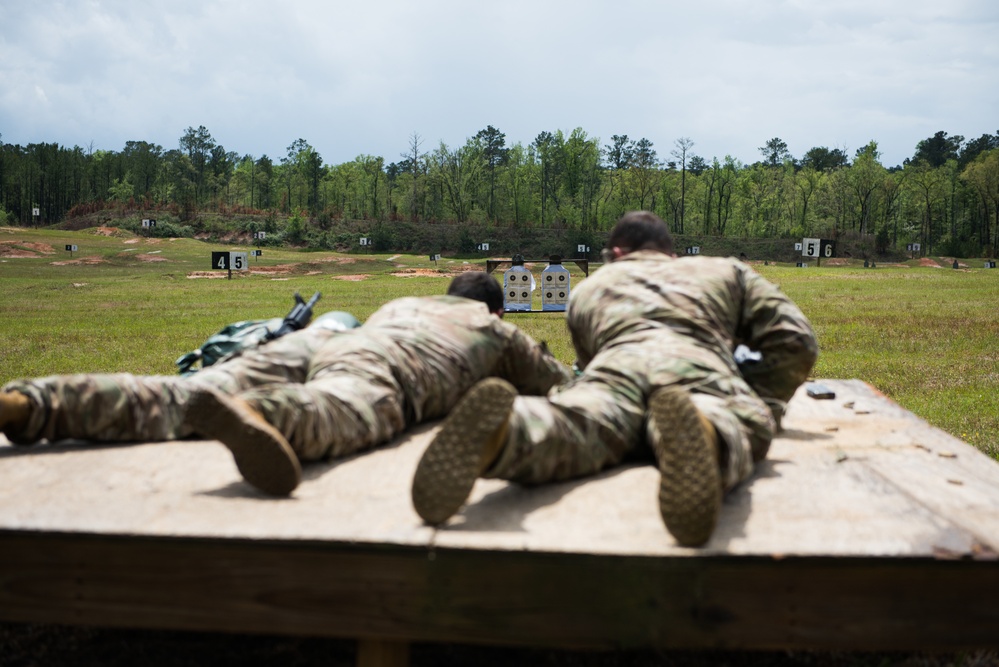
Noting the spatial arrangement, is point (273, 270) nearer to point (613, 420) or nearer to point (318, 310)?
point (318, 310)

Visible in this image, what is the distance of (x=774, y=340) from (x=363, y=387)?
6.25 feet

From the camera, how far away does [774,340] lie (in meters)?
4.32

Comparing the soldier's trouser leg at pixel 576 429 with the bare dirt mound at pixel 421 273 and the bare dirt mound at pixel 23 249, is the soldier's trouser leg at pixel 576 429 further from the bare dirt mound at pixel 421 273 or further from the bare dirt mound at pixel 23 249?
the bare dirt mound at pixel 23 249

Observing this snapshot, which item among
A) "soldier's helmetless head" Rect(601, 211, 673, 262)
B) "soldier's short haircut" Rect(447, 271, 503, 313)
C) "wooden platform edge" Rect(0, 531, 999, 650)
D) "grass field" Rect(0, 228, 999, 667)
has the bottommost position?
"grass field" Rect(0, 228, 999, 667)

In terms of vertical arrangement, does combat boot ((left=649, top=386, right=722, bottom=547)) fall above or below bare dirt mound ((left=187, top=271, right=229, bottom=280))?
above

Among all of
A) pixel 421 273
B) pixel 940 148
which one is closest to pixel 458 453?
pixel 421 273

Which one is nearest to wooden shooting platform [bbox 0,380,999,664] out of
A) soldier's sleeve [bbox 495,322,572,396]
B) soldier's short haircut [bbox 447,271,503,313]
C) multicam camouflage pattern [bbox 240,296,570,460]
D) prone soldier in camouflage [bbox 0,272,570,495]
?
prone soldier in camouflage [bbox 0,272,570,495]

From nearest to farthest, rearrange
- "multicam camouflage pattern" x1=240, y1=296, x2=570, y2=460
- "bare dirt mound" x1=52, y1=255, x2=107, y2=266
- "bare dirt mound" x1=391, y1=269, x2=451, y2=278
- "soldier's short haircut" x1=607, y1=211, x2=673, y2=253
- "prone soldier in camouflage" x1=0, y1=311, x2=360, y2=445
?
1. "multicam camouflage pattern" x1=240, y1=296, x2=570, y2=460
2. "prone soldier in camouflage" x1=0, y1=311, x2=360, y2=445
3. "soldier's short haircut" x1=607, y1=211, x2=673, y2=253
4. "bare dirt mound" x1=391, y1=269, x2=451, y2=278
5. "bare dirt mound" x1=52, y1=255, x2=107, y2=266

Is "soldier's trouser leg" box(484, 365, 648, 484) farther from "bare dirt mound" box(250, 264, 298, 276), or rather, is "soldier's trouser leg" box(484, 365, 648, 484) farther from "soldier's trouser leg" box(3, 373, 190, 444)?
"bare dirt mound" box(250, 264, 298, 276)

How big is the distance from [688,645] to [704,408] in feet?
3.06

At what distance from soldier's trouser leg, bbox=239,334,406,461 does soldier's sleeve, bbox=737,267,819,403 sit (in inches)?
65.6

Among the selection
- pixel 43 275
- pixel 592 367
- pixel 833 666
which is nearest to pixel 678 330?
pixel 592 367

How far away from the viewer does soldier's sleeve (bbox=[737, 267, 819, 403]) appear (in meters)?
4.29

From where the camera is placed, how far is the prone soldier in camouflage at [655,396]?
2729mm
